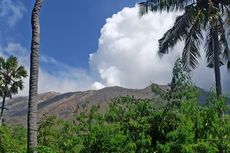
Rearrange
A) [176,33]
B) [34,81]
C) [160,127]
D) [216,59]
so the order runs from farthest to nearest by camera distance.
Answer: [176,33] → [216,59] → [160,127] → [34,81]

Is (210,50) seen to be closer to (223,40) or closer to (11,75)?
(223,40)

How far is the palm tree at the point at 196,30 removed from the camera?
26828 millimetres

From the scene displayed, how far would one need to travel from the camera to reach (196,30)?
1110 inches

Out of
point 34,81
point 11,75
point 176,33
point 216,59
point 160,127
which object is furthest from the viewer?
point 11,75

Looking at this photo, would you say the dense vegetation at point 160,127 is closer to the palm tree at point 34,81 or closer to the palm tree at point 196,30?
the palm tree at point 34,81

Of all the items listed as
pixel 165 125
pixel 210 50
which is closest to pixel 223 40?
pixel 210 50

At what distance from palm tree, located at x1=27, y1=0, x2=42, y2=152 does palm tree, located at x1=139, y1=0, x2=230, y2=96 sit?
1116 centimetres

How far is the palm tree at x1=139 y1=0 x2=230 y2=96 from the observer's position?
26828 mm

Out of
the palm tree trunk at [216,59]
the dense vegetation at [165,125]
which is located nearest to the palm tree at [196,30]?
the palm tree trunk at [216,59]

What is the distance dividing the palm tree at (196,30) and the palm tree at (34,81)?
11158 millimetres

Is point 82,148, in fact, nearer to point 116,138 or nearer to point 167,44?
point 116,138

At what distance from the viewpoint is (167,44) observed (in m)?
28.8

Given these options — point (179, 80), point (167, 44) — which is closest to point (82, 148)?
point (179, 80)

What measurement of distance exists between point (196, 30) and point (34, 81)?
45.7 feet
